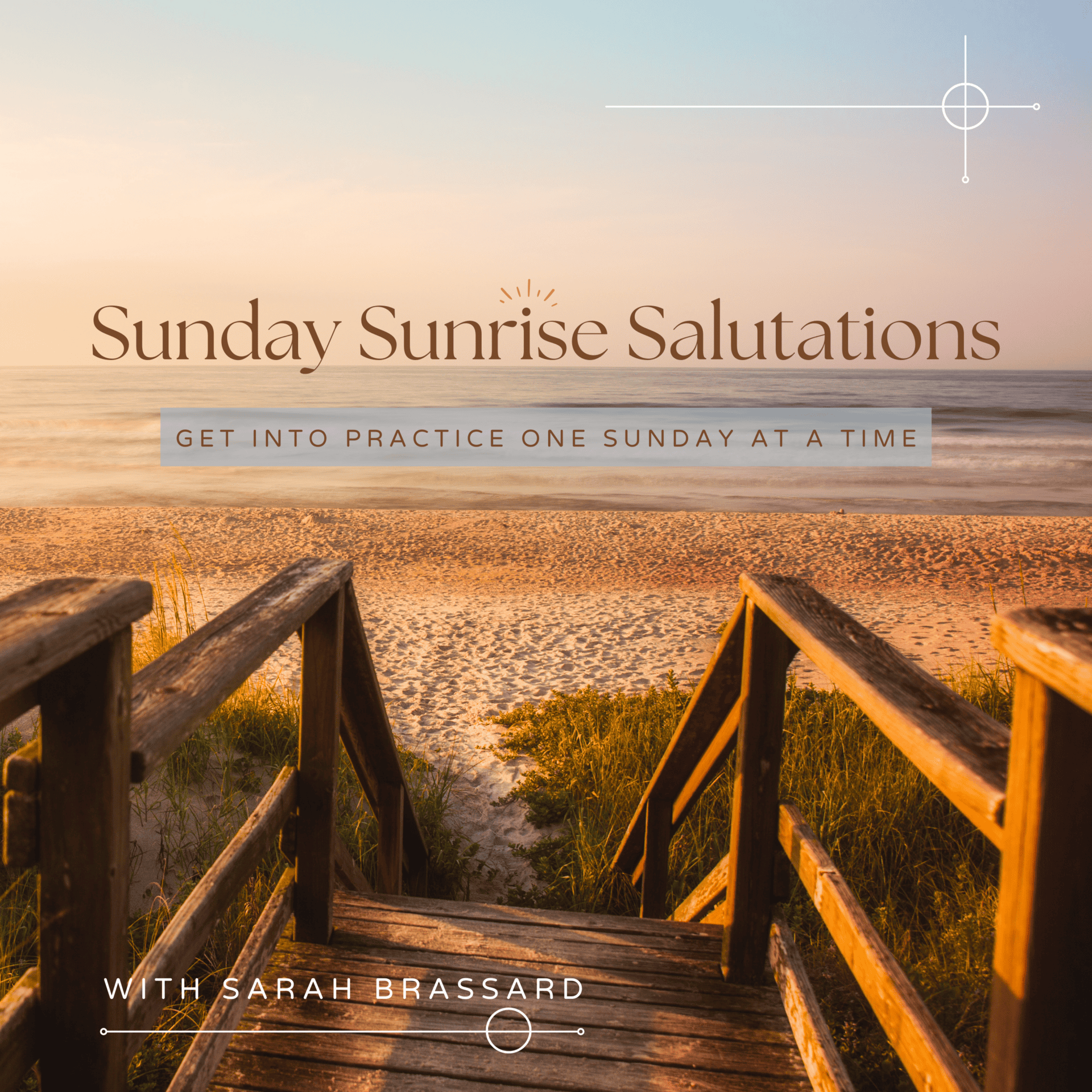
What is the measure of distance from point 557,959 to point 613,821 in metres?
1.80

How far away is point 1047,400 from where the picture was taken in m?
45.4

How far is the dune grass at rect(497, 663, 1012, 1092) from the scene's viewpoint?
2928 millimetres

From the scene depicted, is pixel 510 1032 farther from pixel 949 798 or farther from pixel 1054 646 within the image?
pixel 1054 646

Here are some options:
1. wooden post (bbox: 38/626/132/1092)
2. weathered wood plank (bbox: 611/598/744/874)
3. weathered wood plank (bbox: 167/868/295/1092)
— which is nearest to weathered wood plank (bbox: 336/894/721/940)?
weathered wood plank (bbox: 167/868/295/1092)

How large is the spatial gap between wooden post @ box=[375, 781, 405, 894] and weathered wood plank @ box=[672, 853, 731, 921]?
1.03m

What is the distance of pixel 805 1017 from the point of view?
6.51 feet

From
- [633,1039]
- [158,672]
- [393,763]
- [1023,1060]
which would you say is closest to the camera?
[1023,1060]

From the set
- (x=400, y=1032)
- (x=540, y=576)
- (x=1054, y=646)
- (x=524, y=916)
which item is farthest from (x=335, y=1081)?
(x=540, y=576)

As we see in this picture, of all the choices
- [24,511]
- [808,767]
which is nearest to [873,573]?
[808,767]

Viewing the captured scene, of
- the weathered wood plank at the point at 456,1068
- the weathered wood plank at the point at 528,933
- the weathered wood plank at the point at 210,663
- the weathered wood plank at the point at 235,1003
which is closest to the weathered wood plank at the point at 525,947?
the weathered wood plank at the point at 528,933

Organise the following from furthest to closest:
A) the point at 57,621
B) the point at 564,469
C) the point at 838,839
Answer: the point at 564,469 < the point at 838,839 < the point at 57,621

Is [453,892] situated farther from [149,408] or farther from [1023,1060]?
[149,408]

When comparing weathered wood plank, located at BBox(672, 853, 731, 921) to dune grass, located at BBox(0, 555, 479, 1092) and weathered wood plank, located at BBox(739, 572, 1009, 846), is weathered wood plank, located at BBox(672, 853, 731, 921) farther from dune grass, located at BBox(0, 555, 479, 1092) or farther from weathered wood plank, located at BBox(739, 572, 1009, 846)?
dune grass, located at BBox(0, 555, 479, 1092)

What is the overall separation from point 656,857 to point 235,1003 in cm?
176
